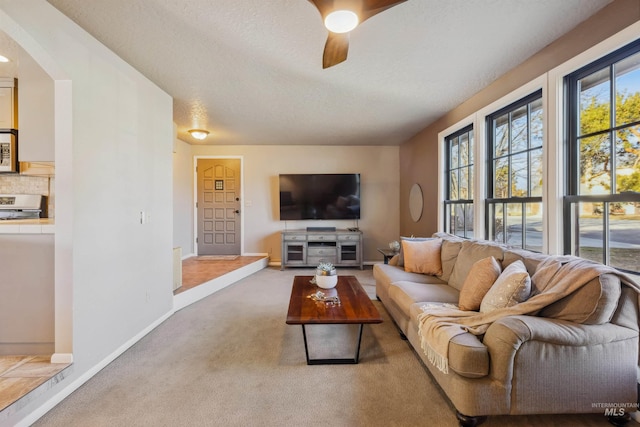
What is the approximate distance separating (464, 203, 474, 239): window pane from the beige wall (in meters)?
0.59

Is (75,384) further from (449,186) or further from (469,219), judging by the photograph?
(449,186)

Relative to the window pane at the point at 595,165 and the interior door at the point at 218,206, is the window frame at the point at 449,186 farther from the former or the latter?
the interior door at the point at 218,206

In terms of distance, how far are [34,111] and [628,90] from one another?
399 cm

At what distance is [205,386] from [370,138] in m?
4.52

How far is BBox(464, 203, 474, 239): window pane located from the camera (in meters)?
3.43

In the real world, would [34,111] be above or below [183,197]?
above

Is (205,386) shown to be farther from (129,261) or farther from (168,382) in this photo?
(129,261)

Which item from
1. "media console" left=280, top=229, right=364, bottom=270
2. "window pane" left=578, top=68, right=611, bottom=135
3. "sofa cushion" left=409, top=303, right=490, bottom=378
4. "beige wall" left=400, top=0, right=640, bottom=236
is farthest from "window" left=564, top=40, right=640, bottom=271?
"media console" left=280, top=229, right=364, bottom=270

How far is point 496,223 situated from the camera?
297cm

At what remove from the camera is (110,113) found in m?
2.20

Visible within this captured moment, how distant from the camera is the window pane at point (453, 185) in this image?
147 inches

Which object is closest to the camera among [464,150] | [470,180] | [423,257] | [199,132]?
[423,257]

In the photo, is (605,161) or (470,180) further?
(470,180)

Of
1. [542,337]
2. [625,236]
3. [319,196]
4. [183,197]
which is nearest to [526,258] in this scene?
[625,236]
